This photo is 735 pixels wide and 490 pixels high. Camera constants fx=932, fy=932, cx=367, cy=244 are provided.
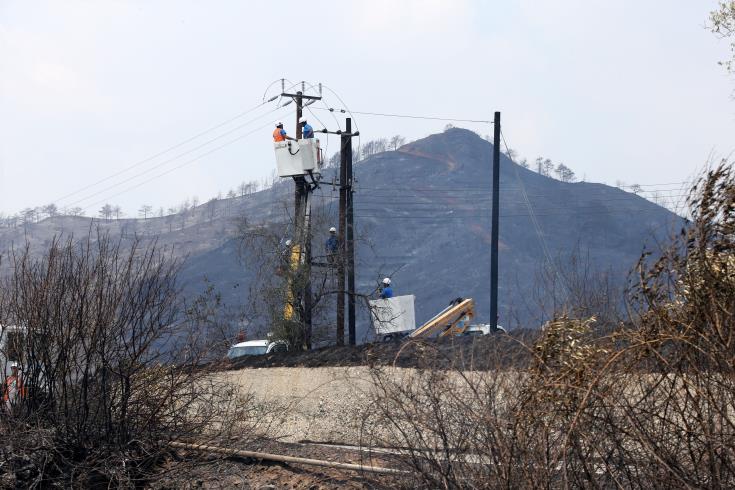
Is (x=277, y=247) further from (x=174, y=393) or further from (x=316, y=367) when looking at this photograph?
(x=174, y=393)

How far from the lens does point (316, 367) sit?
24.0 metres

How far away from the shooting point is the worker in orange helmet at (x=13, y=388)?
11.0m

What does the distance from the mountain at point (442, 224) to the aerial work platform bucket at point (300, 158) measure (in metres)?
65.2

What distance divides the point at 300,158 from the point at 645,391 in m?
27.2

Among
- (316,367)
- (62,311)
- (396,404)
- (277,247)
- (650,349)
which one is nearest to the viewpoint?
(650,349)

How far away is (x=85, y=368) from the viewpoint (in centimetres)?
1105

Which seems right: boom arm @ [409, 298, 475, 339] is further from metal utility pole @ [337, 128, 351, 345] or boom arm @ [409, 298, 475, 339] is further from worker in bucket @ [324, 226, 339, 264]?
worker in bucket @ [324, 226, 339, 264]

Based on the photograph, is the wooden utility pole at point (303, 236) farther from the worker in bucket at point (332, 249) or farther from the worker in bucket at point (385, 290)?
the worker in bucket at point (385, 290)

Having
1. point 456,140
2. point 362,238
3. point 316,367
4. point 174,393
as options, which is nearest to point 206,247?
point 456,140

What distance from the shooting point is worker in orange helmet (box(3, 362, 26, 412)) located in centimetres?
1099

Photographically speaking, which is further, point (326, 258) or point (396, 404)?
point (326, 258)

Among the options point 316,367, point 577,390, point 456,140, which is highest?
point 456,140

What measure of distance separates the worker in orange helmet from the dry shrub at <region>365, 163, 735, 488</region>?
6.23m

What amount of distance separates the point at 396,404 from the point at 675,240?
2.72 metres
